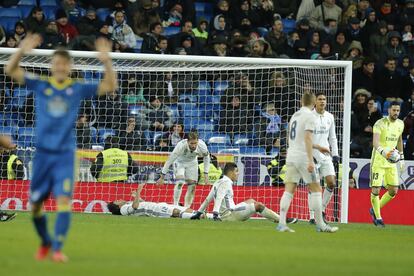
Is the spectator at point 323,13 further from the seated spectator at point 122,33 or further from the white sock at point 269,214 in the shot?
the white sock at point 269,214

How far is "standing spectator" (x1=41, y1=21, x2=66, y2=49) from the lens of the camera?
25.4 meters

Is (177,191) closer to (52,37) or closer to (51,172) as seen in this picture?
(52,37)

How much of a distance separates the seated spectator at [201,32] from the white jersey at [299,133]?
34.3ft

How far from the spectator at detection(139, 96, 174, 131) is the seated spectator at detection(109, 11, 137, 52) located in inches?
132

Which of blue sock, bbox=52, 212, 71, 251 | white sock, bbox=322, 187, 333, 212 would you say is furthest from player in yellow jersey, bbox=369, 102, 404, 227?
blue sock, bbox=52, 212, 71, 251

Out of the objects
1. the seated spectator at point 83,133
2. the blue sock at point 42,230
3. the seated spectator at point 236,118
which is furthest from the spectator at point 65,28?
the blue sock at point 42,230

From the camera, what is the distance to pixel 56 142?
10.7 meters

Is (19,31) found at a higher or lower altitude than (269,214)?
higher

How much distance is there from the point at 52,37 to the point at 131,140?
3.79 m

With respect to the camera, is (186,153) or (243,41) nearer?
(186,153)

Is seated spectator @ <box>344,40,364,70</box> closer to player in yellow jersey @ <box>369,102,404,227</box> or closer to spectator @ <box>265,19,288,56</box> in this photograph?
spectator @ <box>265,19,288,56</box>

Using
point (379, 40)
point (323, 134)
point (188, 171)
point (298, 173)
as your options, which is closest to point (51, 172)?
point (298, 173)

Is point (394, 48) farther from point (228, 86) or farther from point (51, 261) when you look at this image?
point (51, 261)

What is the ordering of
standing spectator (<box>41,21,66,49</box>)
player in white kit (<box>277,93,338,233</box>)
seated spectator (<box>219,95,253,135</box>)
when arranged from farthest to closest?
standing spectator (<box>41,21,66,49</box>) < seated spectator (<box>219,95,253,135</box>) < player in white kit (<box>277,93,338,233</box>)
